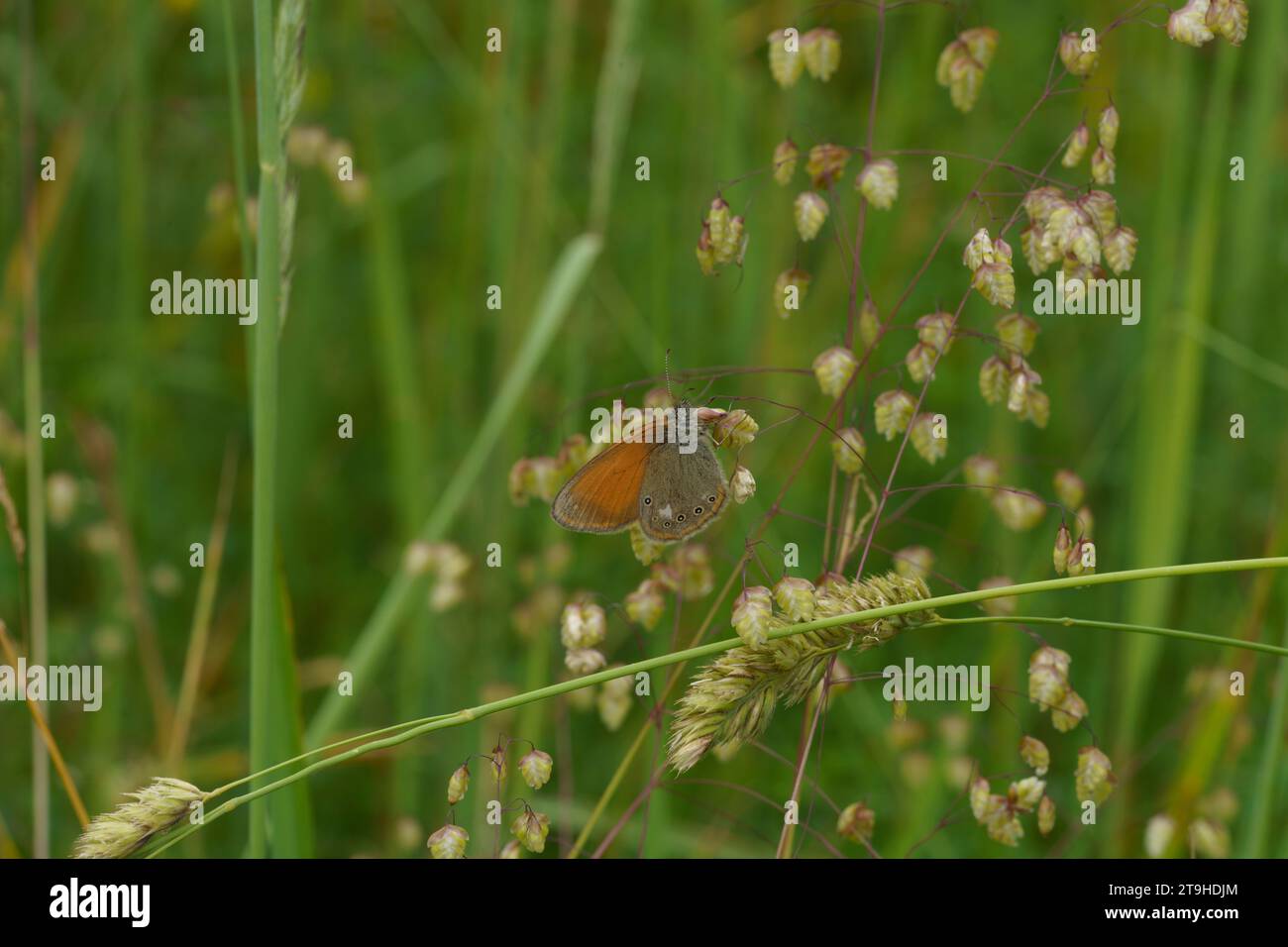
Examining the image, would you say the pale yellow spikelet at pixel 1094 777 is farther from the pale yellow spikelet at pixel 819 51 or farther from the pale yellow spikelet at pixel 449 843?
the pale yellow spikelet at pixel 819 51

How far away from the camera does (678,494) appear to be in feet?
5.32

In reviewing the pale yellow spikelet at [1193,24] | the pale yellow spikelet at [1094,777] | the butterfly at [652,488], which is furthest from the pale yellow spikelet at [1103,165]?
the pale yellow spikelet at [1094,777]

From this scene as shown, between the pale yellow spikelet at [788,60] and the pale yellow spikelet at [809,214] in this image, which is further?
the pale yellow spikelet at [788,60]

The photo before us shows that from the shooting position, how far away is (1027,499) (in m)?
1.88

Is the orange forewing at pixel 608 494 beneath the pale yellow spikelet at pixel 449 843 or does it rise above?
above

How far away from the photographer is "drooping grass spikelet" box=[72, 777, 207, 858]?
4.03ft

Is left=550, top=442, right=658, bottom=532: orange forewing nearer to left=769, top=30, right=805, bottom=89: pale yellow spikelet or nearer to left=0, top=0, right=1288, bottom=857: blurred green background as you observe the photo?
left=0, top=0, right=1288, bottom=857: blurred green background

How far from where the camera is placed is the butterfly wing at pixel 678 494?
1590mm

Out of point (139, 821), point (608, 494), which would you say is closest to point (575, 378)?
point (608, 494)

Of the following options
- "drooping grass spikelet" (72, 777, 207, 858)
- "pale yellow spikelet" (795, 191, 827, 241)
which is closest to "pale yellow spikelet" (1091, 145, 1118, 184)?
"pale yellow spikelet" (795, 191, 827, 241)

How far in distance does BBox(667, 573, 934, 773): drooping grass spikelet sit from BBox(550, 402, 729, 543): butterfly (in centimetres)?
29

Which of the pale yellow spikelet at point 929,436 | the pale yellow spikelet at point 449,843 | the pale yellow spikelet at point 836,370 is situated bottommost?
the pale yellow spikelet at point 449,843

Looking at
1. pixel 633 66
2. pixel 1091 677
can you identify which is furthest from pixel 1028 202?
pixel 1091 677

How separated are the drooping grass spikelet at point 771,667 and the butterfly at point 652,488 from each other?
293 millimetres
